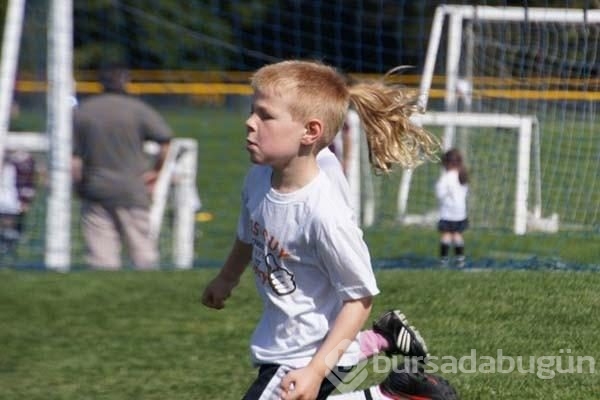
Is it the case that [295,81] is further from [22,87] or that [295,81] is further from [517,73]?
[22,87]

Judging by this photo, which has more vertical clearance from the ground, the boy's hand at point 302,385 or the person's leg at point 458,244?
the boy's hand at point 302,385

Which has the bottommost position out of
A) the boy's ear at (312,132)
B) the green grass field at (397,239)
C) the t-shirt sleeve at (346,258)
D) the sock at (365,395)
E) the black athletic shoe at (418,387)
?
the green grass field at (397,239)

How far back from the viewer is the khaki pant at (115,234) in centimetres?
1097

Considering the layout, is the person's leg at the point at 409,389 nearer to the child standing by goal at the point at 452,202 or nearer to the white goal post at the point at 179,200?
the child standing by goal at the point at 452,202

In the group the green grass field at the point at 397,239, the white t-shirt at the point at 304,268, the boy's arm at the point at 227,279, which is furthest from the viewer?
the green grass field at the point at 397,239

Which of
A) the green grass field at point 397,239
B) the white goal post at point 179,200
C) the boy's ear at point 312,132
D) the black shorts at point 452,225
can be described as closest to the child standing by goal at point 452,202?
the black shorts at point 452,225

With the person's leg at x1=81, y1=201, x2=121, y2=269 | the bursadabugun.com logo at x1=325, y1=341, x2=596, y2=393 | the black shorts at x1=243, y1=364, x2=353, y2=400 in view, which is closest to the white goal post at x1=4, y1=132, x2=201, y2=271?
the person's leg at x1=81, y1=201, x2=121, y2=269

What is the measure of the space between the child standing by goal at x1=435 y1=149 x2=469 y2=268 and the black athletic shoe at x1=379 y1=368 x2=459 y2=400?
6638 millimetres

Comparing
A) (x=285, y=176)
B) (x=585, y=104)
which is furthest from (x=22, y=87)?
(x=285, y=176)

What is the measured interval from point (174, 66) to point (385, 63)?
27.8 feet

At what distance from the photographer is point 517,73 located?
11.2 meters

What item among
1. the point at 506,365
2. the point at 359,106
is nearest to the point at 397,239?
the point at 506,365

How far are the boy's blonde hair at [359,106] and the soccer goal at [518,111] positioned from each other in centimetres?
A: 355

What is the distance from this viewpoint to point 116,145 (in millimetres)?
10859
